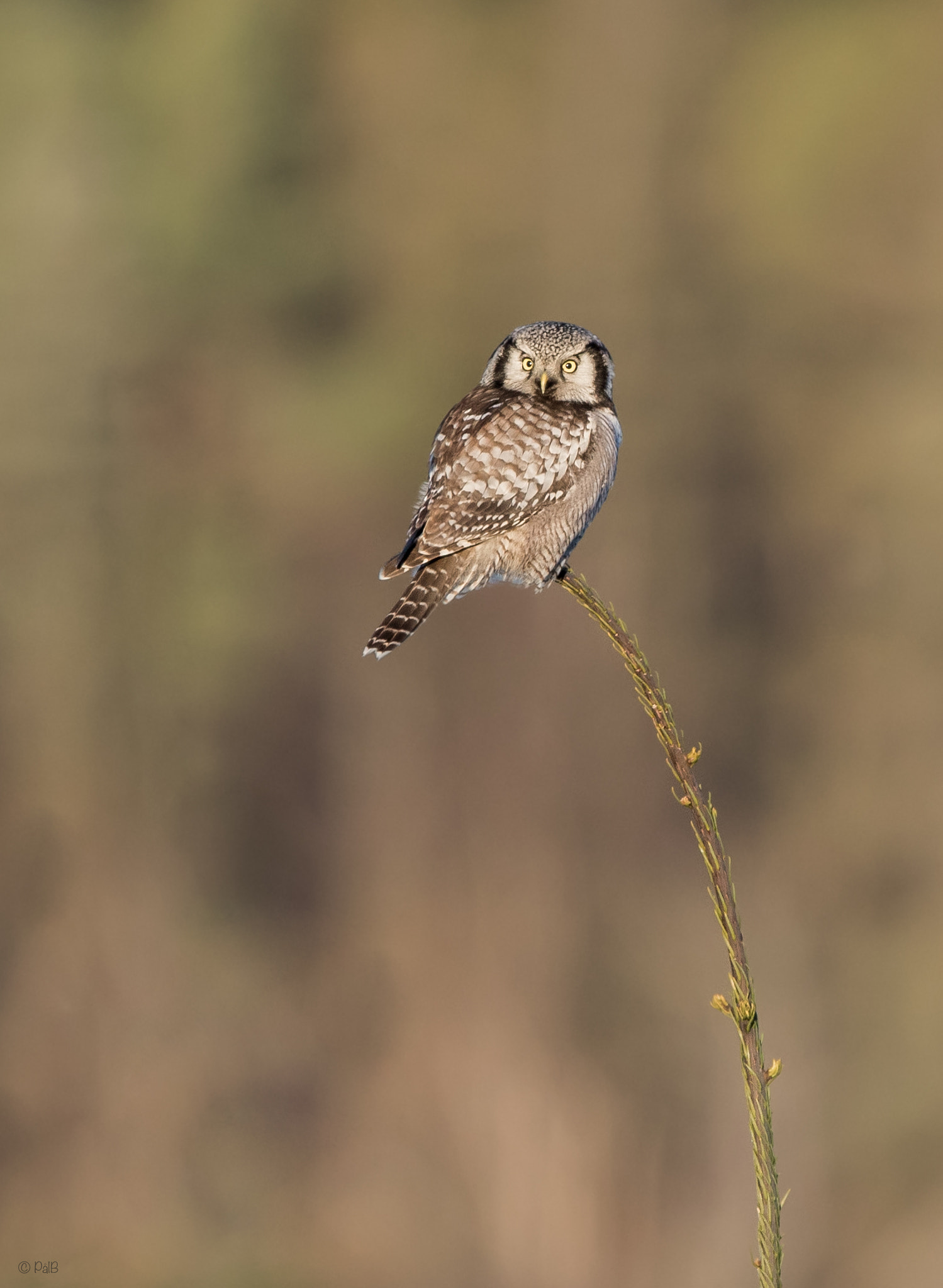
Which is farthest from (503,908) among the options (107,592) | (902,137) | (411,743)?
(902,137)

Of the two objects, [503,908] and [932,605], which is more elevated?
[932,605]

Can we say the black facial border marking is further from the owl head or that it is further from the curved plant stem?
the curved plant stem

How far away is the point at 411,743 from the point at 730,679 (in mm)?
3212

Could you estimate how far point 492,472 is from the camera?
396 cm

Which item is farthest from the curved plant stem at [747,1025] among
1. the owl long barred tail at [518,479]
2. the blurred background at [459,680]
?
the blurred background at [459,680]

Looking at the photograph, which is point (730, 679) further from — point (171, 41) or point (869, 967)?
point (171, 41)

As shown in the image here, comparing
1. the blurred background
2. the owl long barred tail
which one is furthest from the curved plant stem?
the blurred background

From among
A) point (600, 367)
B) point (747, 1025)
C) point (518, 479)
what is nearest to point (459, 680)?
point (600, 367)

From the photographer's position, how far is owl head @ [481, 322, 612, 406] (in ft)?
14.2

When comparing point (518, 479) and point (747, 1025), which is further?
point (518, 479)

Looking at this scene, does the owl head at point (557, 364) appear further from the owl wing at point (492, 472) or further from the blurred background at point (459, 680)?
the blurred background at point (459, 680)

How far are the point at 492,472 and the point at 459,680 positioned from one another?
1047 cm

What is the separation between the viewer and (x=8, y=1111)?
1442 centimetres

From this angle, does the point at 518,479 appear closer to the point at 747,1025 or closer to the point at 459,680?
the point at 747,1025
